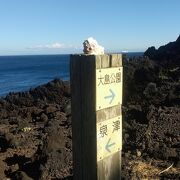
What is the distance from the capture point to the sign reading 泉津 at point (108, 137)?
3086 millimetres

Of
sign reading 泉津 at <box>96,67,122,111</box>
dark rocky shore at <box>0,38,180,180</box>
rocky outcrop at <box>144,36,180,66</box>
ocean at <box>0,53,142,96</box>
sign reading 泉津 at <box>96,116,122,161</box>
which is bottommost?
ocean at <box>0,53,142,96</box>

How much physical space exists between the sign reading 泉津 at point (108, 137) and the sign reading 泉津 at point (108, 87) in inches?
5.2

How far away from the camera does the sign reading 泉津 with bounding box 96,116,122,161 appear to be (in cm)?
309

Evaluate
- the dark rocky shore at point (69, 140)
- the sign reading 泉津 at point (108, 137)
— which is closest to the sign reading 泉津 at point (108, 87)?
the sign reading 泉津 at point (108, 137)

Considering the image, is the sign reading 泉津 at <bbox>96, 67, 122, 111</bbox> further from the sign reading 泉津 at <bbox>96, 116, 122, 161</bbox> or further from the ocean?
the ocean

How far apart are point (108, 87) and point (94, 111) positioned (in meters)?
0.21

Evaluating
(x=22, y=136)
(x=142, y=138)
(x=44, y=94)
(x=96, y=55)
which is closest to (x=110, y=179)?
(x=96, y=55)

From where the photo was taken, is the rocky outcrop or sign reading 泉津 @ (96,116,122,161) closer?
sign reading 泉津 @ (96,116,122,161)

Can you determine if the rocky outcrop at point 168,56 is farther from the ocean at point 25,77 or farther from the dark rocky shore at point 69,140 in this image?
the ocean at point 25,77

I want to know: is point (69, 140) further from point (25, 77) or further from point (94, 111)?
point (25, 77)

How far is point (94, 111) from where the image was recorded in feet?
9.93

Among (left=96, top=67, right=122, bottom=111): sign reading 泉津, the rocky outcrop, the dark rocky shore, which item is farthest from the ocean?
the rocky outcrop

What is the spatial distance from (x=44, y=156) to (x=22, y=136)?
9.21 ft

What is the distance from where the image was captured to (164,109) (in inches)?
502
